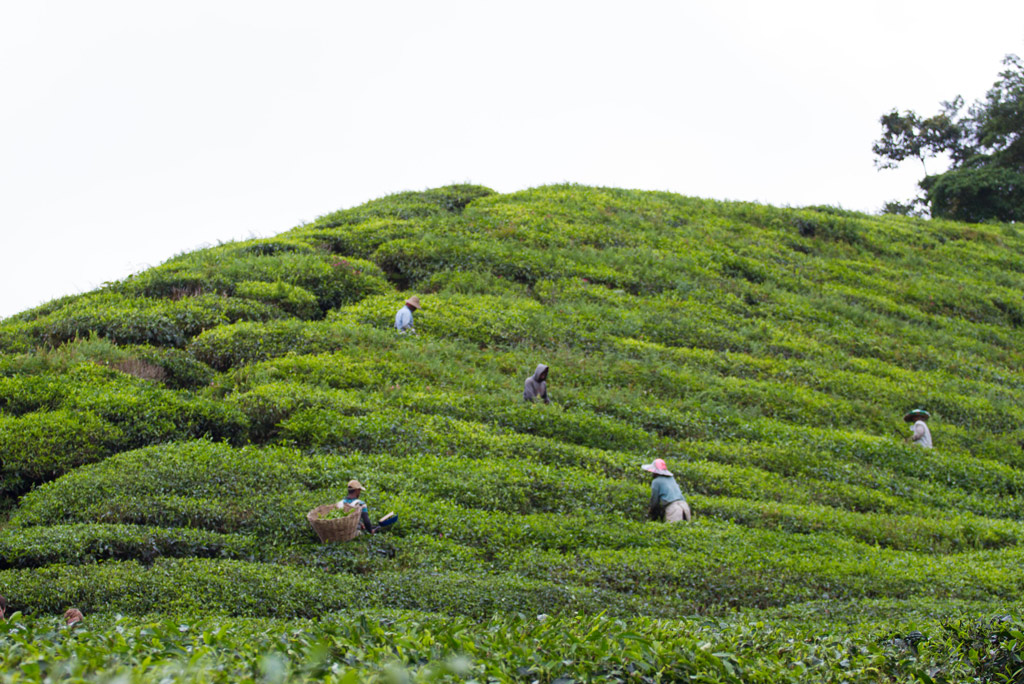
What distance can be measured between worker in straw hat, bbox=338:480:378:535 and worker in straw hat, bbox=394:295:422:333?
9.40 meters

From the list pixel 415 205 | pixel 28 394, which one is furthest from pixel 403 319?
pixel 415 205

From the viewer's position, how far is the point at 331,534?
38.3 feet

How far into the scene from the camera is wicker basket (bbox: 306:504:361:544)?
1160 cm

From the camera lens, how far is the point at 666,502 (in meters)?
A: 14.1

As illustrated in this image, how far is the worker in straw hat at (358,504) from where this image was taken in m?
12.0

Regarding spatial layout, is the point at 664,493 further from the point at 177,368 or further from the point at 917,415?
the point at 177,368

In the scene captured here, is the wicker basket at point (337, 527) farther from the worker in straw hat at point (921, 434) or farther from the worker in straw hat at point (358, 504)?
the worker in straw hat at point (921, 434)

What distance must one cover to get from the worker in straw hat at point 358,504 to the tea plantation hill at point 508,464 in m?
0.38

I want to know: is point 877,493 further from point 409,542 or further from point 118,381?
point 118,381

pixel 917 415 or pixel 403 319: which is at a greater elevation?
pixel 403 319

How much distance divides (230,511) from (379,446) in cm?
368

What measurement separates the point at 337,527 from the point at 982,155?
50583mm

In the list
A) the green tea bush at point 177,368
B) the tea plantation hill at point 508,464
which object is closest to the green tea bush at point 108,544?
the tea plantation hill at point 508,464

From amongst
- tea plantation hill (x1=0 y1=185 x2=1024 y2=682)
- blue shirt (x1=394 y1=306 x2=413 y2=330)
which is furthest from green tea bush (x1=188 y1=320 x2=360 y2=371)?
blue shirt (x1=394 y1=306 x2=413 y2=330)
